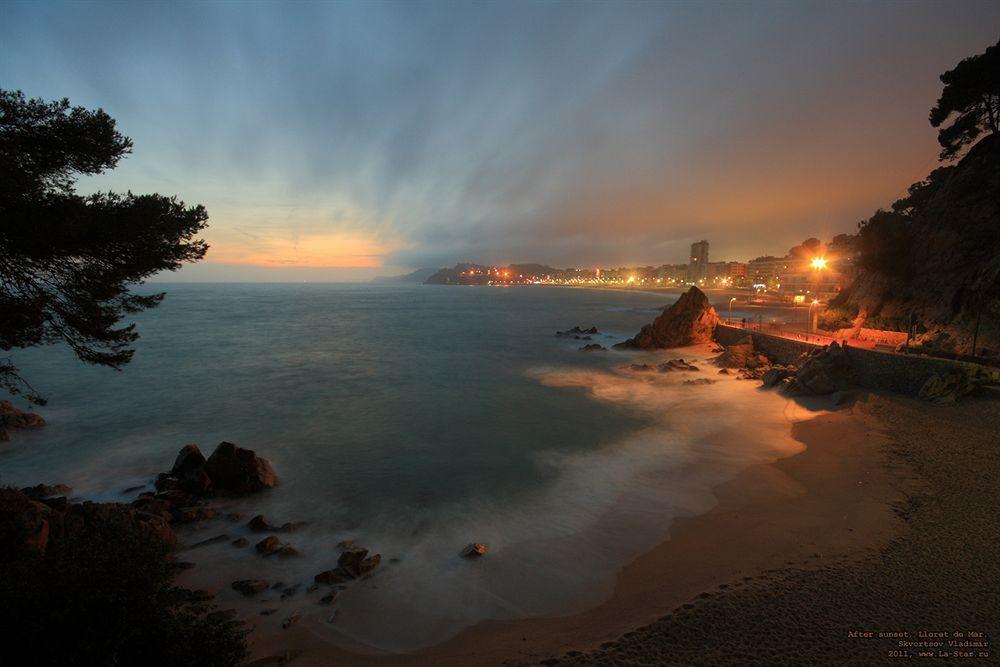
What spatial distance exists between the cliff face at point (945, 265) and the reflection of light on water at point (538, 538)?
35.3 feet

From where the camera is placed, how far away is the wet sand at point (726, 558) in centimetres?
662

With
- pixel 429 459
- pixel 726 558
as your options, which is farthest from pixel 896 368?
pixel 429 459

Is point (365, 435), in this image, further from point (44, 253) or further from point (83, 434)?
point (44, 253)

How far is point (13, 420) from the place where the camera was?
17.9m

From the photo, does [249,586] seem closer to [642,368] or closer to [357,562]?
[357,562]

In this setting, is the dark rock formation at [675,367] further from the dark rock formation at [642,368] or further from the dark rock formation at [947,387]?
the dark rock formation at [947,387]

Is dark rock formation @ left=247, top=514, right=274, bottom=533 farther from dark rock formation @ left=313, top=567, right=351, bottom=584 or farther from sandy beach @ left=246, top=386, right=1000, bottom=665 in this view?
sandy beach @ left=246, top=386, right=1000, bottom=665

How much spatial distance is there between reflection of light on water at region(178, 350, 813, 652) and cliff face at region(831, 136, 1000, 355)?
10.7 m

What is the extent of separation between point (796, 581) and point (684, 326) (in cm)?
3409

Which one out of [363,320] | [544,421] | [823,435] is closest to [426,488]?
[544,421]

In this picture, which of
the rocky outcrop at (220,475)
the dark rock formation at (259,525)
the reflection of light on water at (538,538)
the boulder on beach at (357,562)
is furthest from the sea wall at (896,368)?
the rocky outcrop at (220,475)

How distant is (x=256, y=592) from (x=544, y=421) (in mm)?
14474

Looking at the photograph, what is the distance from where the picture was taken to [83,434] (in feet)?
60.4

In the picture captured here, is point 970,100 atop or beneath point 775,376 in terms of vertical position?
atop
